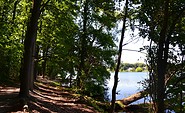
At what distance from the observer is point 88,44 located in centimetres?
2614

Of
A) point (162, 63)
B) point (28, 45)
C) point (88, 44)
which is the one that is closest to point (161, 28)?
point (162, 63)

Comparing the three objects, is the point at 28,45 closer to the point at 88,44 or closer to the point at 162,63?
the point at 162,63

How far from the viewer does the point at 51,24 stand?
26.9m

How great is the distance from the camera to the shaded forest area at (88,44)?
12.2 meters

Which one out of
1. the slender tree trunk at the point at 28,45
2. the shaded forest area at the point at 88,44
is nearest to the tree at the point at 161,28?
the shaded forest area at the point at 88,44

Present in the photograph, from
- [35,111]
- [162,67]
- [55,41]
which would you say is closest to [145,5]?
[162,67]

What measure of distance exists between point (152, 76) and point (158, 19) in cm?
275

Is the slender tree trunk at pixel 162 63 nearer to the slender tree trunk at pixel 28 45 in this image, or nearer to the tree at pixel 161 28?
the tree at pixel 161 28

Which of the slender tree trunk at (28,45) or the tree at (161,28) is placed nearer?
the tree at (161,28)

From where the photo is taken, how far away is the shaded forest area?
39.9ft

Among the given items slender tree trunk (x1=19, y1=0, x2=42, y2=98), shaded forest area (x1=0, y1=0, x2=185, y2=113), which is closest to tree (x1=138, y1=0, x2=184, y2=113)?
shaded forest area (x1=0, y1=0, x2=185, y2=113)

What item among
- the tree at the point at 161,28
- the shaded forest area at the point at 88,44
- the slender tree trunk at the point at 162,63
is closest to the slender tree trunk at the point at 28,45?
the shaded forest area at the point at 88,44

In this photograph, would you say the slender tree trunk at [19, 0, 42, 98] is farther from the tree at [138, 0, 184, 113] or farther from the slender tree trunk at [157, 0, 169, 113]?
the slender tree trunk at [157, 0, 169, 113]

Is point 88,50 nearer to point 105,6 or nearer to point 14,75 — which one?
point 14,75
